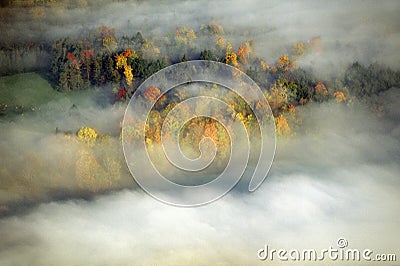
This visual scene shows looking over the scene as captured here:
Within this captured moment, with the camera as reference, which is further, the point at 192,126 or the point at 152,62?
the point at 152,62

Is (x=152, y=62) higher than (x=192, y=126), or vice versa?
(x=152, y=62)

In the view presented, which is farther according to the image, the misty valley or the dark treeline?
the dark treeline

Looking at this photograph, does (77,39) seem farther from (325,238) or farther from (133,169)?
(325,238)

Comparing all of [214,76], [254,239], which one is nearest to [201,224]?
[254,239]

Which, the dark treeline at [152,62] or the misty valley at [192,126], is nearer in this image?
the misty valley at [192,126]

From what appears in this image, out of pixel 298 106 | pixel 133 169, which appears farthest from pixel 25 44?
pixel 298 106

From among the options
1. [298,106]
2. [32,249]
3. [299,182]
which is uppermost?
[298,106]

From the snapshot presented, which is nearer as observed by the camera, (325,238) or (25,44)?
(325,238)

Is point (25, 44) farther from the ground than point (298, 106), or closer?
farther from the ground

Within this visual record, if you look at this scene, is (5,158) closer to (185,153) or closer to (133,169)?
(133,169)
